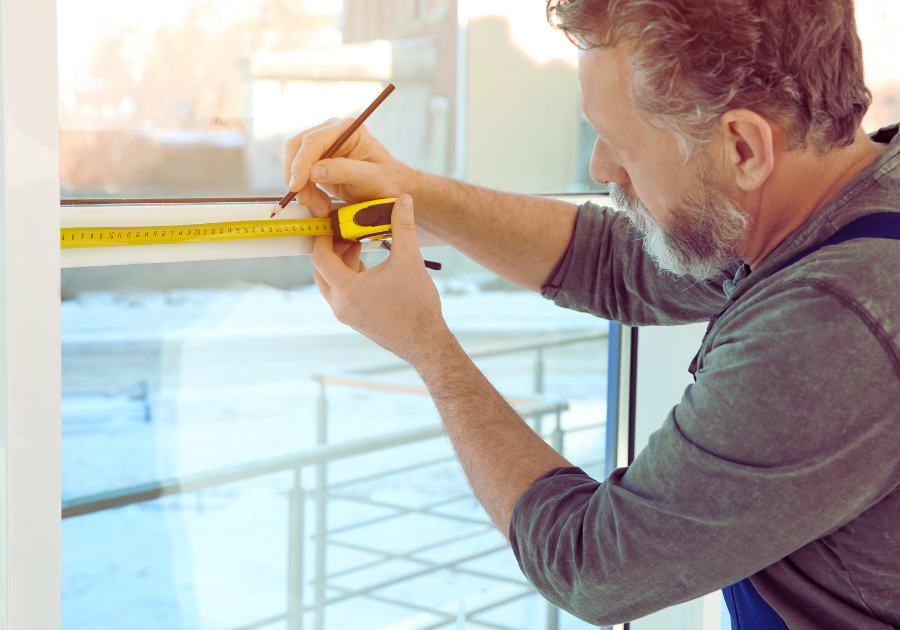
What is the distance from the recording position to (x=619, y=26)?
79 cm

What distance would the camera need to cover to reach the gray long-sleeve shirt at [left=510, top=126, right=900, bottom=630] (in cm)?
65

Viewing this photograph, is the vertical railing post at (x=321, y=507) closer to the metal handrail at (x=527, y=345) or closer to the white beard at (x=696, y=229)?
the metal handrail at (x=527, y=345)

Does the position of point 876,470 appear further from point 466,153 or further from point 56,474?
point 466,153

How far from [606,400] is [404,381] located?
43 centimetres

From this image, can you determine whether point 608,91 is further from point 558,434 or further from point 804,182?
point 558,434

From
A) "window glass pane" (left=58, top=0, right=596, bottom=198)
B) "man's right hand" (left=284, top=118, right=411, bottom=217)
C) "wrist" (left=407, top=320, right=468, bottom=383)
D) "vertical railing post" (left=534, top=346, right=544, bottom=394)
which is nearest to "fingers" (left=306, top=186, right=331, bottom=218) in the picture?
"man's right hand" (left=284, top=118, right=411, bottom=217)

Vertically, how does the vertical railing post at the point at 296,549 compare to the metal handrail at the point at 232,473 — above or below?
below

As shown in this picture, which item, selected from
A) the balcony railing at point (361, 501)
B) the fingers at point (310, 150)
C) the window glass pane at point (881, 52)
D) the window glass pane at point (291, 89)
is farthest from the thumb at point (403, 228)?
the window glass pane at point (881, 52)

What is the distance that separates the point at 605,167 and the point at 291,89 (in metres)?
0.49

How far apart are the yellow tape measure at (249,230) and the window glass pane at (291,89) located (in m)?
0.13

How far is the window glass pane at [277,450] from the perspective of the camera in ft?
3.64

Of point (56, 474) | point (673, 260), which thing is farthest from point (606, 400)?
point (56, 474)

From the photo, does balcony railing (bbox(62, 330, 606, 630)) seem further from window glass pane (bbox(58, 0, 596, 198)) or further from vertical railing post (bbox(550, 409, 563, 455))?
window glass pane (bbox(58, 0, 596, 198))

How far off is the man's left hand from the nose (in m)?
0.24
